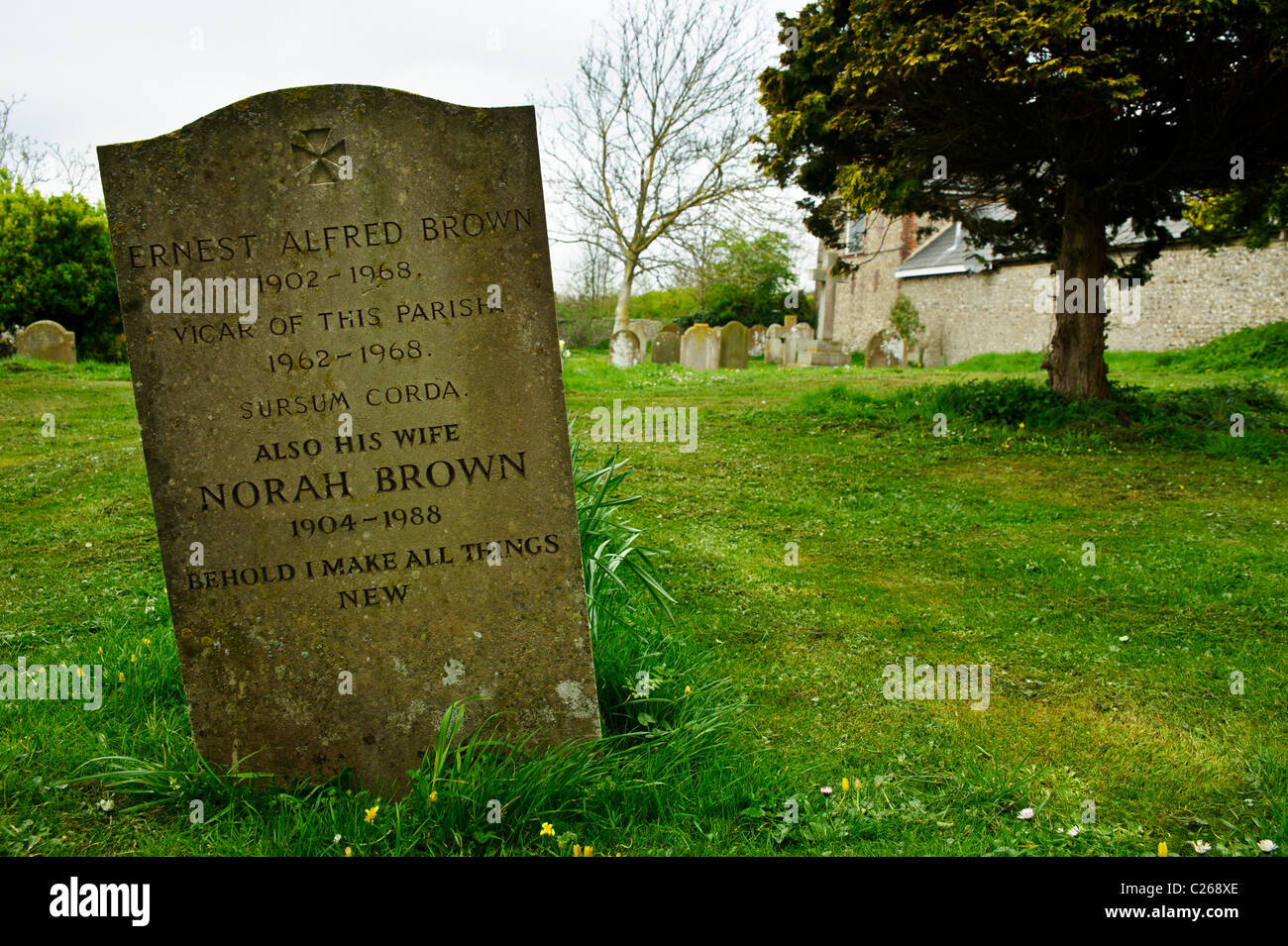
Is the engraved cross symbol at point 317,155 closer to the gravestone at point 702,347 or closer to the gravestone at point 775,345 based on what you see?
the gravestone at point 702,347

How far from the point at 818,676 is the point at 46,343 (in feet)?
→ 64.2

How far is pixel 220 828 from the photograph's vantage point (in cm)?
287

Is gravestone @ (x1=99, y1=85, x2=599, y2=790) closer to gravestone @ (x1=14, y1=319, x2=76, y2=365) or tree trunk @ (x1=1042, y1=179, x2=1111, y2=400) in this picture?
tree trunk @ (x1=1042, y1=179, x2=1111, y2=400)

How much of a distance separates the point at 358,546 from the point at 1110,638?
3.80 meters

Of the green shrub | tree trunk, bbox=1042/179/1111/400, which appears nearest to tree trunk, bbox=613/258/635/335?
the green shrub

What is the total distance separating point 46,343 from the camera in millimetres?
18156

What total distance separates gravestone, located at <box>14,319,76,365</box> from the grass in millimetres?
11328

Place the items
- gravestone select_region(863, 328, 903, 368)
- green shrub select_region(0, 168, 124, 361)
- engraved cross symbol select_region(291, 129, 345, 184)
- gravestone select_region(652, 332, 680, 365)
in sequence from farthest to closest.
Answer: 1. gravestone select_region(863, 328, 903, 368)
2. gravestone select_region(652, 332, 680, 365)
3. green shrub select_region(0, 168, 124, 361)
4. engraved cross symbol select_region(291, 129, 345, 184)

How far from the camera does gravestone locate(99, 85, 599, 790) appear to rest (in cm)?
300

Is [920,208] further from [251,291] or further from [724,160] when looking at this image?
[724,160]

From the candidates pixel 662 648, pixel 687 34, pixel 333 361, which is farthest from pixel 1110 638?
pixel 687 34

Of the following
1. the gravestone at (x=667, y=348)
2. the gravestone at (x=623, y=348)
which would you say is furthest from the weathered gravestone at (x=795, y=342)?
the gravestone at (x=623, y=348)

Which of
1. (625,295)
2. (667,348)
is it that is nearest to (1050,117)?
(667,348)

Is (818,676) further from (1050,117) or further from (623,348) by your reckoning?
(623,348)
